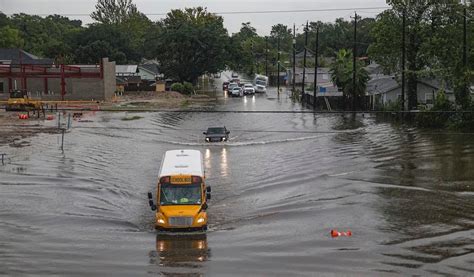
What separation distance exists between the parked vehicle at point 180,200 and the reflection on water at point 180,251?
16.8 inches

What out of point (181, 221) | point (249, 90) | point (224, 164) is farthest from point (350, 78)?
point (181, 221)

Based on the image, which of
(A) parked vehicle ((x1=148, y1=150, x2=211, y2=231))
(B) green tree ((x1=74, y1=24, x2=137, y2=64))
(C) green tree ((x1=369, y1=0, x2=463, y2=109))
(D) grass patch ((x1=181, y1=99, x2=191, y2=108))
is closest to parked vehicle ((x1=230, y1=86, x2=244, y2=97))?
(D) grass patch ((x1=181, y1=99, x2=191, y2=108))

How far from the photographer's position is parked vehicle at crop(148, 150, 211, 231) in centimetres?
2297

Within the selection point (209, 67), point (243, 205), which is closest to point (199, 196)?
point (243, 205)

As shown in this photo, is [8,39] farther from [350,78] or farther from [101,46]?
[350,78]

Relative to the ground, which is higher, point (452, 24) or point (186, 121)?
point (452, 24)

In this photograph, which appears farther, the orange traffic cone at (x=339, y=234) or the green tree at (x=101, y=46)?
the green tree at (x=101, y=46)

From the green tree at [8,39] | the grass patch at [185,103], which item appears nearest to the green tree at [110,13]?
the green tree at [8,39]

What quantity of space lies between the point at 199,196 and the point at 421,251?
8.04 metres

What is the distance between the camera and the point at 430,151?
4328cm

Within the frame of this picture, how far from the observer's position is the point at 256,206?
28.4 m

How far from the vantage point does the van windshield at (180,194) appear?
77.1 ft

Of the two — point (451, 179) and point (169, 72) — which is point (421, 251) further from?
point (169, 72)

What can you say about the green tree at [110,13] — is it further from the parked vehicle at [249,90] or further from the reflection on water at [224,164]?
the reflection on water at [224,164]
